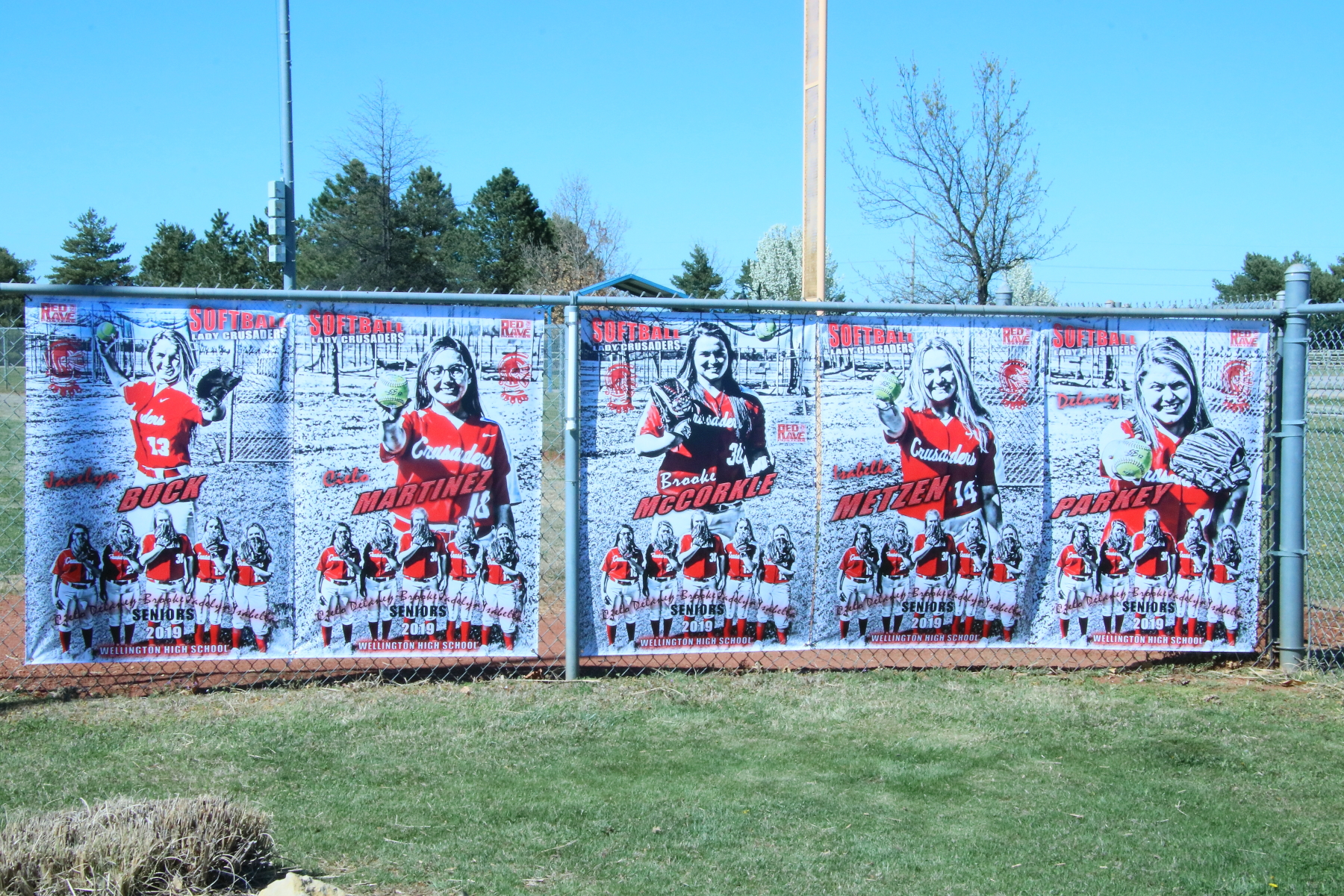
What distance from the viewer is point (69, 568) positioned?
5.19 m

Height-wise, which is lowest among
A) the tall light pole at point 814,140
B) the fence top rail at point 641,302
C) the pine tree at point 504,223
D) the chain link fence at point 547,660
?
the chain link fence at point 547,660

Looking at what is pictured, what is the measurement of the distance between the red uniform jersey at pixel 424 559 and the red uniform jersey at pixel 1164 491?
3.57 metres

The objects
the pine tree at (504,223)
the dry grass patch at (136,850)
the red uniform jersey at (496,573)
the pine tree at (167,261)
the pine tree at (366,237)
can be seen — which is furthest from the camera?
the pine tree at (167,261)

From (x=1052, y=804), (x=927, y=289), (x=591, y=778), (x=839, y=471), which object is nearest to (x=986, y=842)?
(x=1052, y=804)

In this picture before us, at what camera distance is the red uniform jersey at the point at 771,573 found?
18.4 feet

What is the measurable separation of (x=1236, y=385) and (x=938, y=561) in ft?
6.47

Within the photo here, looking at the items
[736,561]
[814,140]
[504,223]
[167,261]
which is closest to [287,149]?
[814,140]

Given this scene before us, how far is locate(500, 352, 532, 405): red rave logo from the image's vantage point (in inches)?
215

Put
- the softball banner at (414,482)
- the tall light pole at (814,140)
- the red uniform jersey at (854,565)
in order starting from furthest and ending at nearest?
the tall light pole at (814,140) < the red uniform jersey at (854,565) < the softball banner at (414,482)

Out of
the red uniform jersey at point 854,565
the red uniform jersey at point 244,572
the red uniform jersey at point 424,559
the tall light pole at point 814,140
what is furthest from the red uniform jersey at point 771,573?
the tall light pole at point 814,140

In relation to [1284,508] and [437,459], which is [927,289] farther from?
[437,459]

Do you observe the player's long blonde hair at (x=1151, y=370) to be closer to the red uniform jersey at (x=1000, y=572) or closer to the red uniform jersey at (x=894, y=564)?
the red uniform jersey at (x=1000, y=572)

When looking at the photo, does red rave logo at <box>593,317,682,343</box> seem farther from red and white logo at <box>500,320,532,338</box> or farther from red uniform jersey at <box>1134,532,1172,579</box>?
red uniform jersey at <box>1134,532,1172,579</box>

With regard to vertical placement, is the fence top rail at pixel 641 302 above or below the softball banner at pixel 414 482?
above
